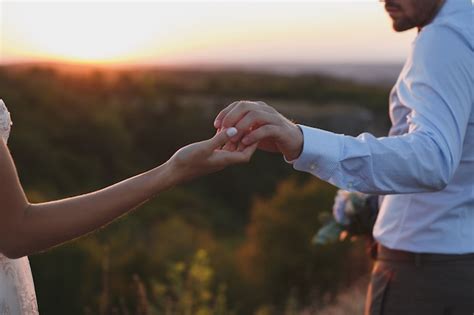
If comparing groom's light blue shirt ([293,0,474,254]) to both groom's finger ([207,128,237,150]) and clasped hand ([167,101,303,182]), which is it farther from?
groom's finger ([207,128,237,150])

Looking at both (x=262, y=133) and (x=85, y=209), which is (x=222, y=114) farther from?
(x=85, y=209)

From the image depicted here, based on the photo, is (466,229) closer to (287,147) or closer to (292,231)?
(287,147)

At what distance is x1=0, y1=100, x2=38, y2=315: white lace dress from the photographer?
6.61 feet

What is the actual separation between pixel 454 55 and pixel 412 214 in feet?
1.65

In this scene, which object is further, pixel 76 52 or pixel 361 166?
pixel 76 52

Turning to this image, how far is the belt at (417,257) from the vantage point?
224 cm

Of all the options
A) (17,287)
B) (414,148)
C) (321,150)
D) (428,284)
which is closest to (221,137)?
(321,150)

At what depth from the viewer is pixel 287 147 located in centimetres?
189

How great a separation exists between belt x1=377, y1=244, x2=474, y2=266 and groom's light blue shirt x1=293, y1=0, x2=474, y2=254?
23 millimetres

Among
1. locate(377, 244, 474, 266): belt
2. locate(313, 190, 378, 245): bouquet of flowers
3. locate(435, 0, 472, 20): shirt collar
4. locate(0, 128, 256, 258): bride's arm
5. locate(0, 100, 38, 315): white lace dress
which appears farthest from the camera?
locate(313, 190, 378, 245): bouquet of flowers

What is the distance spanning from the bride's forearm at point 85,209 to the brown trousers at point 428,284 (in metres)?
0.88

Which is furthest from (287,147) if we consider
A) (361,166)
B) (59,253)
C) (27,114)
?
(27,114)

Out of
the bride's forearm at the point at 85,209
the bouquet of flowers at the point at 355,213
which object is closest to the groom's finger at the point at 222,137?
the bride's forearm at the point at 85,209

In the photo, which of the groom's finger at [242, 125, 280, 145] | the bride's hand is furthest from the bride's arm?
the groom's finger at [242, 125, 280, 145]
